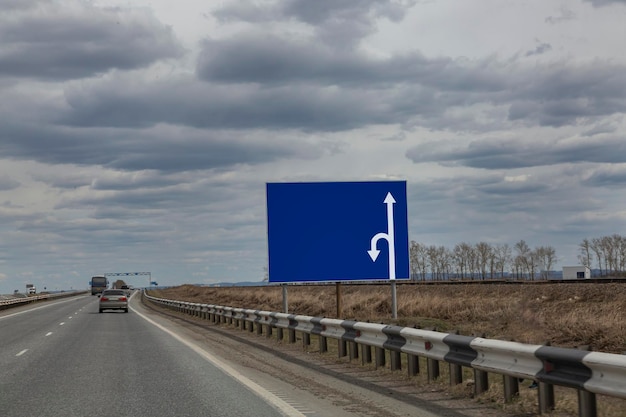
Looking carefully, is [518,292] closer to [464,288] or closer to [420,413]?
[464,288]

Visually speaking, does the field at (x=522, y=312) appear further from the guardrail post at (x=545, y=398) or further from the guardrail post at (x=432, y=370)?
the guardrail post at (x=545, y=398)

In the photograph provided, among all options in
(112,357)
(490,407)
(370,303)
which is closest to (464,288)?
(370,303)

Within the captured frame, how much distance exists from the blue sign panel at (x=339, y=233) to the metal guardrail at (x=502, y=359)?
20.8 ft

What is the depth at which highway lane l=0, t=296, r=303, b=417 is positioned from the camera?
10.0 meters

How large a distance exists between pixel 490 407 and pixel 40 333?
22.1 meters

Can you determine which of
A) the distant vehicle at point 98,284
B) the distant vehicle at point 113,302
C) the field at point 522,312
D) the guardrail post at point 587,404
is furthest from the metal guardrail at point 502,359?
the distant vehicle at point 98,284

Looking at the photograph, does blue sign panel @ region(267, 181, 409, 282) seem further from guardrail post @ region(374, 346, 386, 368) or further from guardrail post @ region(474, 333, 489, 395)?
guardrail post @ region(474, 333, 489, 395)

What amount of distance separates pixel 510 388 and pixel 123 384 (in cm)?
621

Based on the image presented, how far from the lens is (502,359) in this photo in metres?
9.46

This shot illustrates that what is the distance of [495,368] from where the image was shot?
9578mm

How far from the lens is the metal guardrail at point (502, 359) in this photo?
7406 mm

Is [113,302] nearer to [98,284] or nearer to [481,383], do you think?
[481,383]

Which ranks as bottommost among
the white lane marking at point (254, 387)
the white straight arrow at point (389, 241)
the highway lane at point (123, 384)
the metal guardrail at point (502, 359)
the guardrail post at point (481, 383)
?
the white lane marking at point (254, 387)

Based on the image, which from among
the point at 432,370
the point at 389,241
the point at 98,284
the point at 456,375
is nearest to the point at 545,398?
the point at 456,375
